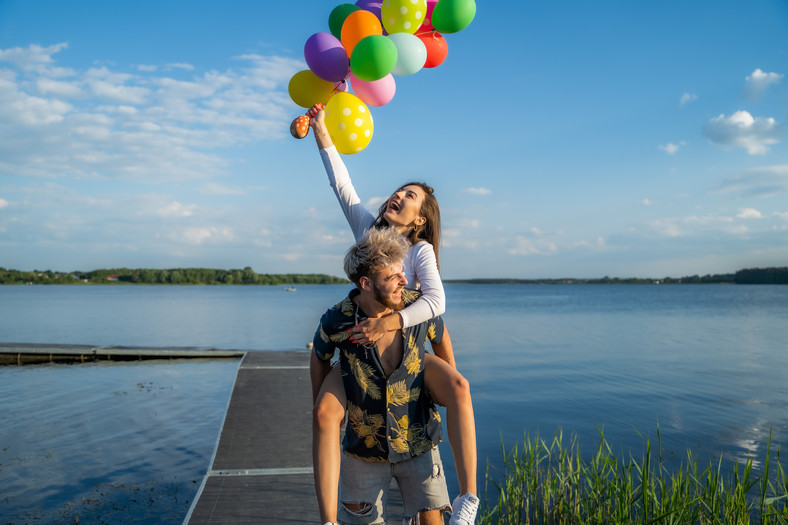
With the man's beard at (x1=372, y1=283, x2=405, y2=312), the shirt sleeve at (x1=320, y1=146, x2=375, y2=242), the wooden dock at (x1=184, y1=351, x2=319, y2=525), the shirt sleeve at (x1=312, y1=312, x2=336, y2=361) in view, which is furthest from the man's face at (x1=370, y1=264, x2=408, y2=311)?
the wooden dock at (x1=184, y1=351, x2=319, y2=525)

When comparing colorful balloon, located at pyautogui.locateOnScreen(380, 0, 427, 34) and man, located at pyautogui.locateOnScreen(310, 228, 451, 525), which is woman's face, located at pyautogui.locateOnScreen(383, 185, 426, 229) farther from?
colorful balloon, located at pyautogui.locateOnScreen(380, 0, 427, 34)

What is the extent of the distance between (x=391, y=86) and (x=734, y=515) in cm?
393

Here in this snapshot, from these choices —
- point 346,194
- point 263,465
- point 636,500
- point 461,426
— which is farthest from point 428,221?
point 263,465

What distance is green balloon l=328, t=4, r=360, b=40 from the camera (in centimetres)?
371

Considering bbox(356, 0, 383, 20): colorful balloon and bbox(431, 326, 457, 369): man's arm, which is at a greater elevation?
bbox(356, 0, 383, 20): colorful balloon

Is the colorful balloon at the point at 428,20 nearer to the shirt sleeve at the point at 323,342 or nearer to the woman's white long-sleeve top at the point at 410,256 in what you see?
the woman's white long-sleeve top at the point at 410,256

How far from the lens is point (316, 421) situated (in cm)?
238

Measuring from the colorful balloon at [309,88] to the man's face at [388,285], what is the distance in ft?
5.26

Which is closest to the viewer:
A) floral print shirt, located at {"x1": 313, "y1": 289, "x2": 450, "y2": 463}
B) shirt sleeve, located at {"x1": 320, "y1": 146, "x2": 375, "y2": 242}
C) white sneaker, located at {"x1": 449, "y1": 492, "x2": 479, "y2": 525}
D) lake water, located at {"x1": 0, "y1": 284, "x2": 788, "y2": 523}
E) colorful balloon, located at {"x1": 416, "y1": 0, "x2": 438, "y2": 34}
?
white sneaker, located at {"x1": 449, "y1": 492, "x2": 479, "y2": 525}

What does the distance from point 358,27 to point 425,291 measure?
5.66 feet

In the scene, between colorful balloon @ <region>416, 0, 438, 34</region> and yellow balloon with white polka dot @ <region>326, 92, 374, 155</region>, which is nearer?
yellow balloon with white polka dot @ <region>326, 92, 374, 155</region>

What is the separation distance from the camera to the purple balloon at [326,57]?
3.41 m

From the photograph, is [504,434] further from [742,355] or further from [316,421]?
[742,355]

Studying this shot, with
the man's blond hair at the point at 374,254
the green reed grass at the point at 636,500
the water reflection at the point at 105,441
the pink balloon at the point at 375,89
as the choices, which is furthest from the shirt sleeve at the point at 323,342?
the water reflection at the point at 105,441
